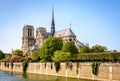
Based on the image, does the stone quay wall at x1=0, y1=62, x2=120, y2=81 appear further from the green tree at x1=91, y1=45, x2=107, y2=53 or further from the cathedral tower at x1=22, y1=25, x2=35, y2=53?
the cathedral tower at x1=22, y1=25, x2=35, y2=53

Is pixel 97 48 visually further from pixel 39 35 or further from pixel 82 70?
pixel 39 35

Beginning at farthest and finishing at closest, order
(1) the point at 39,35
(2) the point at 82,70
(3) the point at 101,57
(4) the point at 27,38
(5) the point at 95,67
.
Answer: (4) the point at 27,38
(1) the point at 39,35
(3) the point at 101,57
(2) the point at 82,70
(5) the point at 95,67

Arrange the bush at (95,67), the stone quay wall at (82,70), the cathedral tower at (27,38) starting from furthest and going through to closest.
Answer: the cathedral tower at (27,38) < the bush at (95,67) < the stone quay wall at (82,70)

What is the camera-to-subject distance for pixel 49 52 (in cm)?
6831

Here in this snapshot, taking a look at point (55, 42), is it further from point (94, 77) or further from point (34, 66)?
point (94, 77)

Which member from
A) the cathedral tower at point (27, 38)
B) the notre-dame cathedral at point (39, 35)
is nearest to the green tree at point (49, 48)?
the notre-dame cathedral at point (39, 35)

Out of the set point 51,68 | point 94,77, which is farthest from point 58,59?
point 94,77

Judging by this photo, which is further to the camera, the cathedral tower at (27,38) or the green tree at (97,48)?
the cathedral tower at (27,38)

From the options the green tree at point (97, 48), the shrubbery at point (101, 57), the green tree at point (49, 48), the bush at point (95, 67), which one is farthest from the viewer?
the green tree at point (97, 48)

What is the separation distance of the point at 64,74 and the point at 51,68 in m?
6.17

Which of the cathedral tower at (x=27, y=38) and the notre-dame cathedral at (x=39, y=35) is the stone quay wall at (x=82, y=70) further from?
the cathedral tower at (x=27, y=38)

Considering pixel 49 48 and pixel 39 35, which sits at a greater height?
pixel 39 35

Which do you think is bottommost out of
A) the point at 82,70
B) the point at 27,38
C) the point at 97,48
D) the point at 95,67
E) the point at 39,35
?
the point at 82,70

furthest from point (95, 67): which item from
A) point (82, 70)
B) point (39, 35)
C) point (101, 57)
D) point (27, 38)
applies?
point (27, 38)
